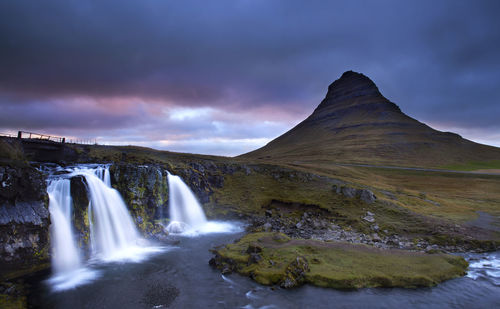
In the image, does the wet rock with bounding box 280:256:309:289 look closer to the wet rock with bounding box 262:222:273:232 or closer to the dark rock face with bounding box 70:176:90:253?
the wet rock with bounding box 262:222:273:232

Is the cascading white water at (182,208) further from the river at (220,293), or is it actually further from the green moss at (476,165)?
the green moss at (476,165)

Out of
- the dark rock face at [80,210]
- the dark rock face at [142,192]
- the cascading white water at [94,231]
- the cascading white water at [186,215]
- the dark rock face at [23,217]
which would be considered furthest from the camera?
the cascading white water at [186,215]

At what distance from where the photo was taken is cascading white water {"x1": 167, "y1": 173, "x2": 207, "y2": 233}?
3402 centimetres

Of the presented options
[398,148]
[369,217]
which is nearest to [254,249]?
[369,217]

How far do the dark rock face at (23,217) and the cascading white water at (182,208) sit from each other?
1461 centimetres

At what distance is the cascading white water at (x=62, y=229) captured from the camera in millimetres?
19969

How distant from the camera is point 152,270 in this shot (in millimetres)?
20031

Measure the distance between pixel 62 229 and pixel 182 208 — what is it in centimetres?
1650

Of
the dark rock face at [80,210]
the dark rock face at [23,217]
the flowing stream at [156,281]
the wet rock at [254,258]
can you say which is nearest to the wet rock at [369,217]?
the flowing stream at [156,281]

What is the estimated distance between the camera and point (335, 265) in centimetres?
1947

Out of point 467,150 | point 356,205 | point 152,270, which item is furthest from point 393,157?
point 152,270

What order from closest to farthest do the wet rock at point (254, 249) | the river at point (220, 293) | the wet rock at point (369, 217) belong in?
1. the river at point (220, 293)
2. the wet rock at point (254, 249)
3. the wet rock at point (369, 217)

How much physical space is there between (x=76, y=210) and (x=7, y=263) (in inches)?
249

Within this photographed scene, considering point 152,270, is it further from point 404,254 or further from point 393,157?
point 393,157
